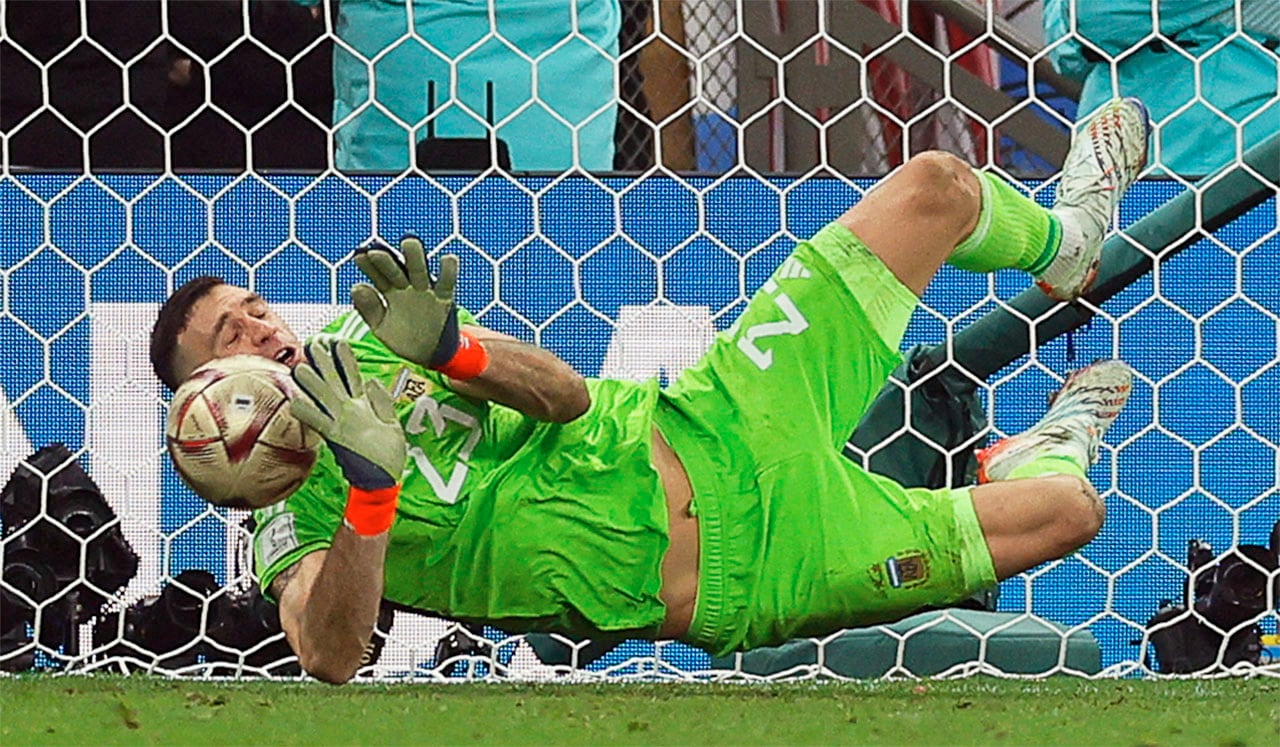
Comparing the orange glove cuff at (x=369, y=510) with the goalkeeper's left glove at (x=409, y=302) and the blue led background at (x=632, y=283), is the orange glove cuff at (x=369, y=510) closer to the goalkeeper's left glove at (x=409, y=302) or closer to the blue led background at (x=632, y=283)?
the goalkeeper's left glove at (x=409, y=302)

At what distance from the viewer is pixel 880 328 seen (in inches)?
129

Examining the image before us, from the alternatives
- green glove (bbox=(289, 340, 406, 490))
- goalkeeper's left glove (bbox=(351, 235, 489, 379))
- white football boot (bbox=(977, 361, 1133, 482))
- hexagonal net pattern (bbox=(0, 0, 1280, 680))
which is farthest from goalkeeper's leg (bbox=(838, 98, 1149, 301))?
green glove (bbox=(289, 340, 406, 490))

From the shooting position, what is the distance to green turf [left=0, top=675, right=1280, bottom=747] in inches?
112

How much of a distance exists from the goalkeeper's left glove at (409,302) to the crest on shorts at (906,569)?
787 mm

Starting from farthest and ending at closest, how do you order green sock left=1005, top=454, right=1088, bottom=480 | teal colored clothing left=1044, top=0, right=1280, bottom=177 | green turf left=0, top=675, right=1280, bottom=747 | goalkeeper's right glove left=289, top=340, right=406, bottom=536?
teal colored clothing left=1044, top=0, right=1280, bottom=177 → green sock left=1005, top=454, right=1088, bottom=480 → green turf left=0, top=675, right=1280, bottom=747 → goalkeeper's right glove left=289, top=340, right=406, bottom=536

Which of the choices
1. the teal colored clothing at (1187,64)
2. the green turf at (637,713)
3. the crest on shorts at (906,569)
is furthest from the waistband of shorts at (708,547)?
the teal colored clothing at (1187,64)

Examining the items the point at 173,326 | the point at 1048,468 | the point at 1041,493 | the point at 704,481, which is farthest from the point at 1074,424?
the point at 173,326

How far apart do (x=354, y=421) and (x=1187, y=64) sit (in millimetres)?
2167

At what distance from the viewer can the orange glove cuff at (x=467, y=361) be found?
2820 mm

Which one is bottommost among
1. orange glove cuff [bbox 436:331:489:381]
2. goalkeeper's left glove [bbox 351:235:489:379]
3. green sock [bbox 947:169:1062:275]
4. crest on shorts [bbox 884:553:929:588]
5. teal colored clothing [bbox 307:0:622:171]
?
crest on shorts [bbox 884:553:929:588]

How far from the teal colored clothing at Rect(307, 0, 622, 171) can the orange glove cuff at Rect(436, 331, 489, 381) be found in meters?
1.35

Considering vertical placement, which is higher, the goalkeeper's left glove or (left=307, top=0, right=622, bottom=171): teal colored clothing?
(left=307, top=0, right=622, bottom=171): teal colored clothing

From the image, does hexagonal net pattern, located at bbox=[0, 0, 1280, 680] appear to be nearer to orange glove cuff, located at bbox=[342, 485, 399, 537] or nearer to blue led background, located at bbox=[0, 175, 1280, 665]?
blue led background, located at bbox=[0, 175, 1280, 665]

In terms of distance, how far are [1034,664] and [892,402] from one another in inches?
21.1
